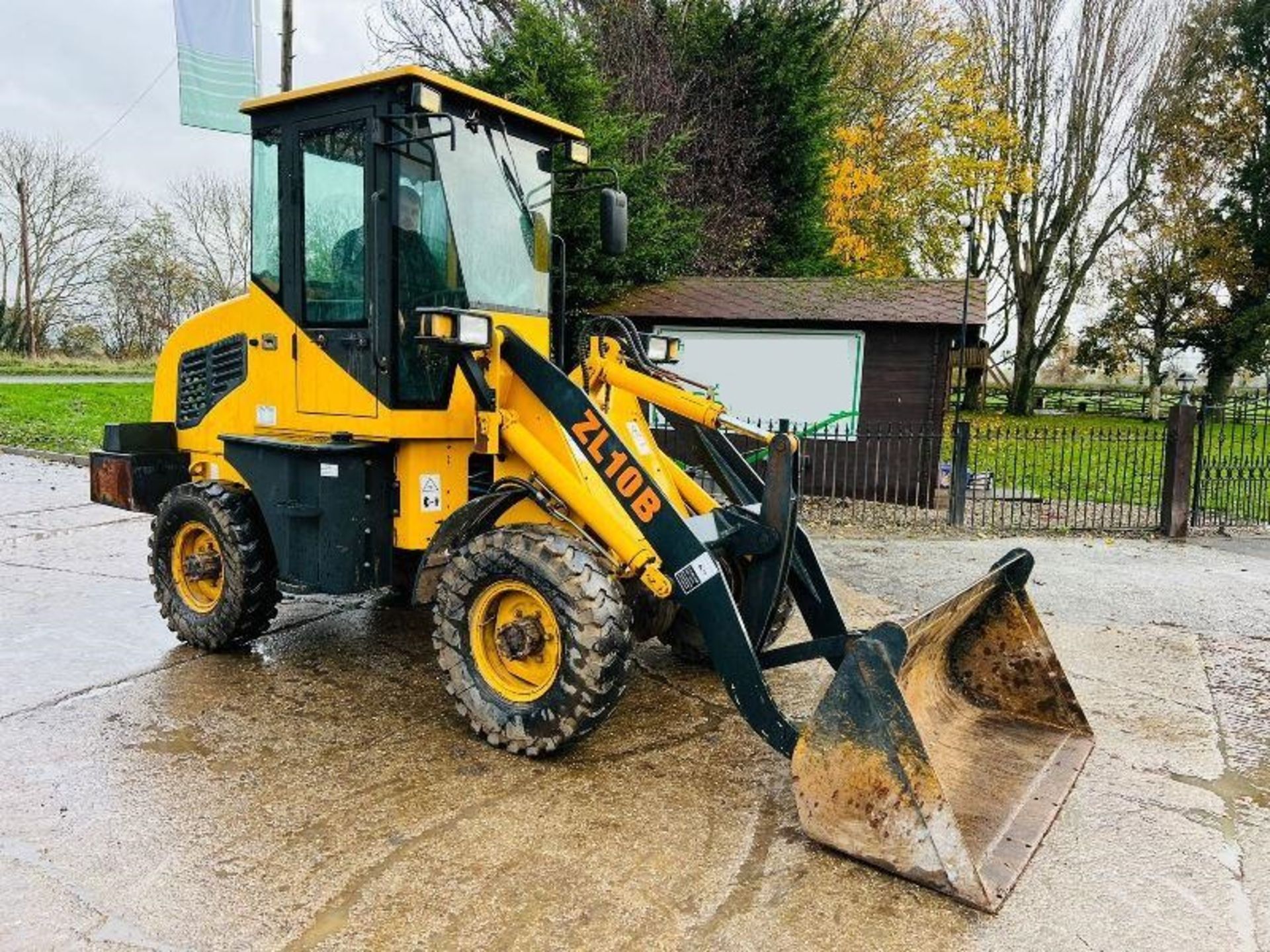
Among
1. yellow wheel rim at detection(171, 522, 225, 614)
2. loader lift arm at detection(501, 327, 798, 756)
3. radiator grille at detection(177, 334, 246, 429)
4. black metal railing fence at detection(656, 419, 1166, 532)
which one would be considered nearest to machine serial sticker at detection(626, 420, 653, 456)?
loader lift arm at detection(501, 327, 798, 756)

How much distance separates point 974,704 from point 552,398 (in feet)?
7.69

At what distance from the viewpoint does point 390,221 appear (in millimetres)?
4551

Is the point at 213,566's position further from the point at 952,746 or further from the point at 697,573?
the point at 952,746

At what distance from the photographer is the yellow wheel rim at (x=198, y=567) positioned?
5.36 meters

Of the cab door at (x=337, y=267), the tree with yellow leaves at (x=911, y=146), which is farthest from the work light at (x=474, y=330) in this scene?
the tree with yellow leaves at (x=911, y=146)


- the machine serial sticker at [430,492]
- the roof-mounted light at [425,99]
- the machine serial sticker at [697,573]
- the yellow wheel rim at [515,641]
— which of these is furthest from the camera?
the machine serial sticker at [430,492]

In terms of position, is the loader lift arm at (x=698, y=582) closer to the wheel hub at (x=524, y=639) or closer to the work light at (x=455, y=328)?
the work light at (x=455, y=328)

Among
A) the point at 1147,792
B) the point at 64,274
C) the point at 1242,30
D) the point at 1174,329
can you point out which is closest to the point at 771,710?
the point at 1147,792

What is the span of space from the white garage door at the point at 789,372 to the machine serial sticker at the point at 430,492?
23.0 ft

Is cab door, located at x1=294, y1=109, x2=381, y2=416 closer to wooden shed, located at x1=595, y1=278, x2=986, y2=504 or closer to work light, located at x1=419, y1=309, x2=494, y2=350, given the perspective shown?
work light, located at x1=419, y1=309, x2=494, y2=350

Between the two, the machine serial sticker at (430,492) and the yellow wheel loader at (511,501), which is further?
the machine serial sticker at (430,492)

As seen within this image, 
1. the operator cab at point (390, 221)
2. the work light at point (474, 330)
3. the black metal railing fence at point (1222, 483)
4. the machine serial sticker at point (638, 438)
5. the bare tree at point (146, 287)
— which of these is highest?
the bare tree at point (146, 287)

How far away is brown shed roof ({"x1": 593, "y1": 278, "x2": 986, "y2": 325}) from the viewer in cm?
1146

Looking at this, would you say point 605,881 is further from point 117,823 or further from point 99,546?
point 99,546
